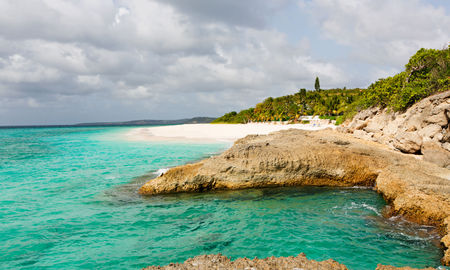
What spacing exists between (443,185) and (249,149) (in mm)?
6882

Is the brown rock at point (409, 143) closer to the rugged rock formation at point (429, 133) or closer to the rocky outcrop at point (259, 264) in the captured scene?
Answer: the rugged rock formation at point (429, 133)

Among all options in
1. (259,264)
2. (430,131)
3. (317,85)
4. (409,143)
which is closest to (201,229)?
(259,264)

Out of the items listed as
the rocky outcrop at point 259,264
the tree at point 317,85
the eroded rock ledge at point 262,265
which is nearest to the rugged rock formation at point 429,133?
the eroded rock ledge at point 262,265

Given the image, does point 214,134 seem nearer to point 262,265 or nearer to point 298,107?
point 262,265

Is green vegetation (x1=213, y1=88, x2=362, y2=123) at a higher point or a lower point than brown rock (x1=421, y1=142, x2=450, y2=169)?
higher

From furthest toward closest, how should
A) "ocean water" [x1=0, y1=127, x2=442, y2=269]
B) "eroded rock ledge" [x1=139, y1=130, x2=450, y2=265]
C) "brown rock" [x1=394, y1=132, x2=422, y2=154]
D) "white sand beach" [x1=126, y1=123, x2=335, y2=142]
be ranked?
1. "white sand beach" [x1=126, y1=123, x2=335, y2=142]
2. "brown rock" [x1=394, y1=132, x2=422, y2=154]
3. "eroded rock ledge" [x1=139, y1=130, x2=450, y2=265]
4. "ocean water" [x1=0, y1=127, x2=442, y2=269]

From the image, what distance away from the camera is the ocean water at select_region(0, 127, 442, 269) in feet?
19.5

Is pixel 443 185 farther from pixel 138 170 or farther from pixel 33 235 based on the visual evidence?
pixel 138 170

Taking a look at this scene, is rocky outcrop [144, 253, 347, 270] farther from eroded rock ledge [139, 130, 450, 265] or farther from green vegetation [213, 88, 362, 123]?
green vegetation [213, 88, 362, 123]

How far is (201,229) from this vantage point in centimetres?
744

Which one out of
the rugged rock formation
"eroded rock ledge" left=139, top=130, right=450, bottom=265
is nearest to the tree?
the rugged rock formation

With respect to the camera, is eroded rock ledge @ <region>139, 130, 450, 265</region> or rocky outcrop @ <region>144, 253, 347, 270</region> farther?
eroded rock ledge @ <region>139, 130, 450, 265</region>

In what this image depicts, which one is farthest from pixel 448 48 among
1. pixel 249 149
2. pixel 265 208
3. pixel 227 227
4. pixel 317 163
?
pixel 227 227

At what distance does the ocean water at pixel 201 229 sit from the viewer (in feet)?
19.5
